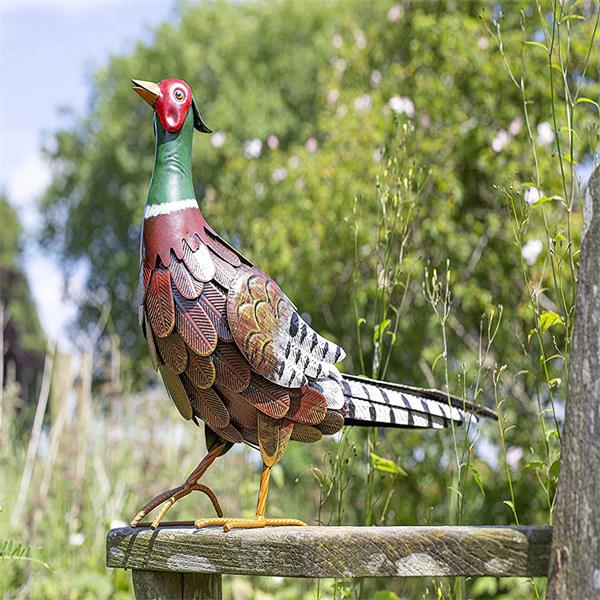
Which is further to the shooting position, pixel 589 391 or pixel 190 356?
pixel 190 356

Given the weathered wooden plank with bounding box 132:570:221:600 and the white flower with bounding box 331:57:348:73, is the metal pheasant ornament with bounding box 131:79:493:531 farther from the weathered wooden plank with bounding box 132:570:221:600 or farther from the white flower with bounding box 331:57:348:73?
the white flower with bounding box 331:57:348:73

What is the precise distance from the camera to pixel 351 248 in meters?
5.46

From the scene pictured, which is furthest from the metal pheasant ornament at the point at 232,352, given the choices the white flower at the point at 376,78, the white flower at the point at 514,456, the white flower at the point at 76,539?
the white flower at the point at 376,78

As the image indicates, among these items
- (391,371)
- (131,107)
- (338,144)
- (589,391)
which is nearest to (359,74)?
(338,144)

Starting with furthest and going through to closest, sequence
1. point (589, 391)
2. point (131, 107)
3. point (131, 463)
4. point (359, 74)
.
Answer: point (131, 107) < point (359, 74) < point (131, 463) < point (589, 391)

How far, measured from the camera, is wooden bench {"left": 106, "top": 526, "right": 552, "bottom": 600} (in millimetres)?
1502

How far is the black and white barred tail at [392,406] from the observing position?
193cm

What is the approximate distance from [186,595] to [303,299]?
3.86 metres

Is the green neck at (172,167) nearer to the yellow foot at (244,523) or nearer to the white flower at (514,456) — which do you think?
the yellow foot at (244,523)

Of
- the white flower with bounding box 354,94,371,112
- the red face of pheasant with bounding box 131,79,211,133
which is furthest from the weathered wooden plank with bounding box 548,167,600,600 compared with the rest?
the white flower with bounding box 354,94,371,112

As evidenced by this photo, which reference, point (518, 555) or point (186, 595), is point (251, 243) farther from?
point (518, 555)

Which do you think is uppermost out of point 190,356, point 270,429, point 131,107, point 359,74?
point 131,107

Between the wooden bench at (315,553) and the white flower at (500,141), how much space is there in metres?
3.40

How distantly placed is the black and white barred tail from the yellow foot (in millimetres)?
250
